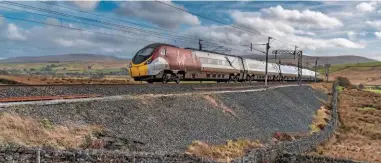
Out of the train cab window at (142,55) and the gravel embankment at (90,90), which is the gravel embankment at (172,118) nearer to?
the gravel embankment at (90,90)

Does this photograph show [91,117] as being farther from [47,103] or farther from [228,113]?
[228,113]

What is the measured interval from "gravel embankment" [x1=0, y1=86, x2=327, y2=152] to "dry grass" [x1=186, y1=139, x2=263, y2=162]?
65cm

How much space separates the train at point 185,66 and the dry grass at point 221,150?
13.6 m

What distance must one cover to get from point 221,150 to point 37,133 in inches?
407

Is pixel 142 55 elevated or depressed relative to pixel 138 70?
elevated

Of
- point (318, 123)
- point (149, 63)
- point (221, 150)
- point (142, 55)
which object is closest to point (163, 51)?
point (142, 55)

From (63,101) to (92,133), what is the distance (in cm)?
287

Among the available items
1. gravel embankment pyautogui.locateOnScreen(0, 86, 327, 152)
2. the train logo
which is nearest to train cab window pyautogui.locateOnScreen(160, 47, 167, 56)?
the train logo

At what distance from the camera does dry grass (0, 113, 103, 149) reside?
1469 centimetres

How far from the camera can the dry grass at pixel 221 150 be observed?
20.1 meters

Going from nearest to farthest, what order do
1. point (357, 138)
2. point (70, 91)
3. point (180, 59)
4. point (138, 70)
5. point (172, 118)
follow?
point (70, 91) → point (172, 118) → point (138, 70) → point (180, 59) → point (357, 138)

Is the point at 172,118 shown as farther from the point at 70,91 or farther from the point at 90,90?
the point at 70,91

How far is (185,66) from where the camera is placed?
40750 millimetres

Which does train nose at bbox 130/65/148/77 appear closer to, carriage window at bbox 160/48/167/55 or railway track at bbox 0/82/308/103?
carriage window at bbox 160/48/167/55
